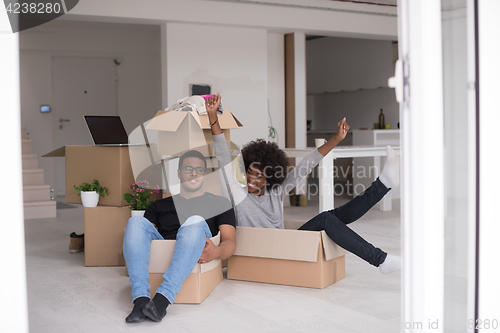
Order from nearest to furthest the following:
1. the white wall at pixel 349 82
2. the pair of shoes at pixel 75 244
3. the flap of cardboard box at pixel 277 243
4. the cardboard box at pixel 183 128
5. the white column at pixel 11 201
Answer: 1. the white column at pixel 11 201
2. the flap of cardboard box at pixel 277 243
3. the cardboard box at pixel 183 128
4. the pair of shoes at pixel 75 244
5. the white wall at pixel 349 82

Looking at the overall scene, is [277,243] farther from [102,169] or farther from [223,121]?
[102,169]

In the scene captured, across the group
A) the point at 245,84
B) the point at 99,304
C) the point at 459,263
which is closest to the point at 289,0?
the point at 245,84

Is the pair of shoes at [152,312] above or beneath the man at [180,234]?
beneath

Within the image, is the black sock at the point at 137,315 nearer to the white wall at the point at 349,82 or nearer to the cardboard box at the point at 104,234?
the cardboard box at the point at 104,234

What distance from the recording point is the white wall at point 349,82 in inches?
306

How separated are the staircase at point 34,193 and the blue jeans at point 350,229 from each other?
3487mm

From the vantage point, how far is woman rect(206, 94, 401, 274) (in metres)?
2.42

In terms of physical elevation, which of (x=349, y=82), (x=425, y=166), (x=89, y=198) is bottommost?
(x=89, y=198)

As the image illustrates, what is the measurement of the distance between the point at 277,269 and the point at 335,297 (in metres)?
0.33

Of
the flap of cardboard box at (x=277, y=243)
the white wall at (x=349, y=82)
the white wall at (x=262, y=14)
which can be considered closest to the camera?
the flap of cardboard box at (x=277, y=243)

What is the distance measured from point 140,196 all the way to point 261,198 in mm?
739

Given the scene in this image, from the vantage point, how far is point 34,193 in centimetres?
542
